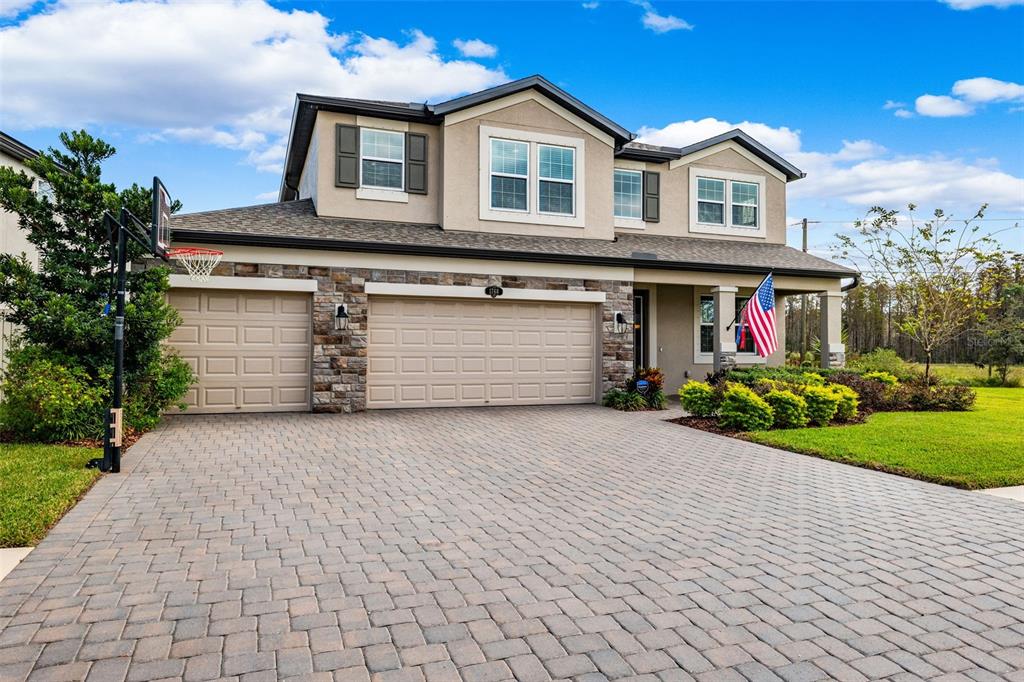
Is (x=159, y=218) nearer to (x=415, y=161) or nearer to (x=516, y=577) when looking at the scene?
(x=516, y=577)

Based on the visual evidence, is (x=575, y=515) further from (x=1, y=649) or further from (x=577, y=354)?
(x=577, y=354)

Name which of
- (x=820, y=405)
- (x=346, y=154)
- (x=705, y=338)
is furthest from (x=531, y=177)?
(x=820, y=405)

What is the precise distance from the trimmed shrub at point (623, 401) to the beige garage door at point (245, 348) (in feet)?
20.2

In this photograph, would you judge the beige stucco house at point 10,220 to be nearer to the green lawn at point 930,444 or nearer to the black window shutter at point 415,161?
the black window shutter at point 415,161

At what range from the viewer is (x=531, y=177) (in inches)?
566

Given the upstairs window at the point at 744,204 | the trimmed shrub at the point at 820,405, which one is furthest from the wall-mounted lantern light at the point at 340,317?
the upstairs window at the point at 744,204

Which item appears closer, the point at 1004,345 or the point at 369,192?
the point at 369,192

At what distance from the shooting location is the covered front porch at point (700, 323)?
1549 cm

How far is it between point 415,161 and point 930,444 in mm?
10605

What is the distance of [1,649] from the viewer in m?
3.13

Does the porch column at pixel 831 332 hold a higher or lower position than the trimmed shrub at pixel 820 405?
higher

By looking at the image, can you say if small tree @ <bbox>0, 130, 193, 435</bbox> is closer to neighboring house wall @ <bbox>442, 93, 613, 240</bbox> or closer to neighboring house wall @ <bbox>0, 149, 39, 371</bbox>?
neighboring house wall @ <bbox>0, 149, 39, 371</bbox>

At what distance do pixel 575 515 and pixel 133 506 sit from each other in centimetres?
396

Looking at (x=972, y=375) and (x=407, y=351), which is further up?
(x=407, y=351)
